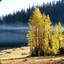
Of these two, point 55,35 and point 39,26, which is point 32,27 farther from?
point 55,35

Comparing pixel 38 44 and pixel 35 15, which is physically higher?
pixel 35 15

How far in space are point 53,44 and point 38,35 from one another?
4.92 meters

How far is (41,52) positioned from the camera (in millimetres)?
99625

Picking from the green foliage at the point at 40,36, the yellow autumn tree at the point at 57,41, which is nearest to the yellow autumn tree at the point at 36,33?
the green foliage at the point at 40,36

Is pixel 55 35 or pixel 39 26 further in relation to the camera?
pixel 55 35

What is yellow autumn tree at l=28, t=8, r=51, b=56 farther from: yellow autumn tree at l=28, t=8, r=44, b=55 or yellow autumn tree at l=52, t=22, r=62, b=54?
yellow autumn tree at l=52, t=22, r=62, b=54

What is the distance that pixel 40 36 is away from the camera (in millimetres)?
100312

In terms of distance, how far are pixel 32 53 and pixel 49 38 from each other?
6.46m

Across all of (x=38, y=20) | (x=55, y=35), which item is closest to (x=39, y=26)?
(x=38, y=20)

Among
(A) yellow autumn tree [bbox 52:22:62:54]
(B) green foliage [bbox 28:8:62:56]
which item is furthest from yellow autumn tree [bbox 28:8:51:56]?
(A) yellow autumn tree [bbox 52:22:62:54]

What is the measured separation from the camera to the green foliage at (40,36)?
99.1 meters

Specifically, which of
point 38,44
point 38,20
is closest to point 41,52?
point 38,44

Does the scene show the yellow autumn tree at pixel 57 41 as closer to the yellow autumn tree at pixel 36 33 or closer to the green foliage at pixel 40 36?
the green foliage at pixel 40 36

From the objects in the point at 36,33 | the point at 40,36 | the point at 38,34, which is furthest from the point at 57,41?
the point at 36,33
